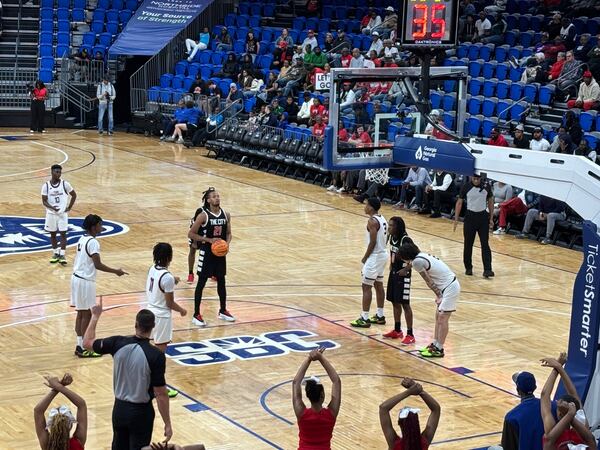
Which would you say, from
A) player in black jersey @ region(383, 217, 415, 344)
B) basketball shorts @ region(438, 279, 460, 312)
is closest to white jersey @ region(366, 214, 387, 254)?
player in black jersey @ region(383, 217, 415, 344)

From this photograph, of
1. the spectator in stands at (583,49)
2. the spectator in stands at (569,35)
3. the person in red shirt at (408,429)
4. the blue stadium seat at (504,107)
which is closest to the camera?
the person in red shirt at (408,429)

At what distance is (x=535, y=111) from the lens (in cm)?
2697

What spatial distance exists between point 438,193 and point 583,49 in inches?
A: 245

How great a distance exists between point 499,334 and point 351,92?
3.84 meters

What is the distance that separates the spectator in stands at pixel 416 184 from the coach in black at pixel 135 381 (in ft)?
52.7

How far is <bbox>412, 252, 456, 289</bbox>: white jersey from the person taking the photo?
13977mm

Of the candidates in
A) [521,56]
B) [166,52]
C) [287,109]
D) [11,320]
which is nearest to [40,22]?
[166,52]

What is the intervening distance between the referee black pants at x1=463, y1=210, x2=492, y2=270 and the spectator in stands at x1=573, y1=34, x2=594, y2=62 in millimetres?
9817

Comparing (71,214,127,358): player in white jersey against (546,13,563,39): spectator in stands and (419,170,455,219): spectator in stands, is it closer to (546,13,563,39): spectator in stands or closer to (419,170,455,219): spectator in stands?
(419,170,455,219): spectator in stands

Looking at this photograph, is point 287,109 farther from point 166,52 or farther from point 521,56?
point 166,52

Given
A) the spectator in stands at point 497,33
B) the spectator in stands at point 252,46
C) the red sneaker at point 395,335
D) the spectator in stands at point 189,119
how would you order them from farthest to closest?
the spectator in stands at point 252,46, the spectator in stands at point 189,119, the spectator in stands at point 497,33, the red sneaker at point 395,335

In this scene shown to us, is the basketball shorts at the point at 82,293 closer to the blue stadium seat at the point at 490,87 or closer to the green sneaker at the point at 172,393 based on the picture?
the green sneaker at the point at 172,393

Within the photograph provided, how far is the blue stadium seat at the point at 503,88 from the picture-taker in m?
27.8

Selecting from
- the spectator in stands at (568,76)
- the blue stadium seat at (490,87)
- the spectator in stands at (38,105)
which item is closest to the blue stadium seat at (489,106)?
the blue stadium seat at (490,87)
